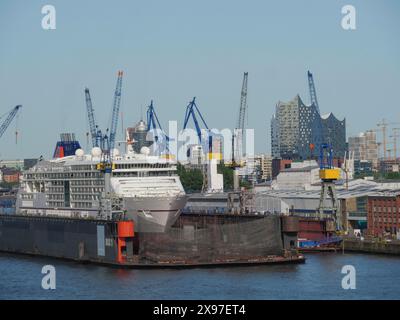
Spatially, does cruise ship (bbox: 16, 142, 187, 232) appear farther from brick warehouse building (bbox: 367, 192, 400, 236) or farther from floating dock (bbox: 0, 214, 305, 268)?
brick warehouse building (bbox: 367, 192, 400, 236)

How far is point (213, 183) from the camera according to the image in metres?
106

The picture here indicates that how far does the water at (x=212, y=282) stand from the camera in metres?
45.8

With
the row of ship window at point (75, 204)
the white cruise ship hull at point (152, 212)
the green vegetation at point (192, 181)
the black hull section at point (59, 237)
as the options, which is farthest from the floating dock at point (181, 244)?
the green vegetation at point (192, 181)

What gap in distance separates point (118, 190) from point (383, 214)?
2234 cm

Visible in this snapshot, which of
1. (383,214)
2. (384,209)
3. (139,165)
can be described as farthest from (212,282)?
(383,214)

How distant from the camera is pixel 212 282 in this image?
4997 cm

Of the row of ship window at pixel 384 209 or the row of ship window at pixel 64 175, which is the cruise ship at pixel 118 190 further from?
the row of ship window at pixel 384 209

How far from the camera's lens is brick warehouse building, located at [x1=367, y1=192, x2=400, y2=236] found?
2857 inches

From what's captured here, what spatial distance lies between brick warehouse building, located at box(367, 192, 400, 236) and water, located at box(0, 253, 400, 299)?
12705 millimetres

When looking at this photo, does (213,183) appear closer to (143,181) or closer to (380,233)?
(380,233)

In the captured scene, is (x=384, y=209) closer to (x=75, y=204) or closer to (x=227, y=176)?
(x=75, y=204)
